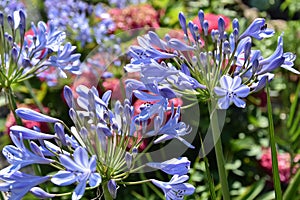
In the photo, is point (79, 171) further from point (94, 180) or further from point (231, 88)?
point (231, 88)

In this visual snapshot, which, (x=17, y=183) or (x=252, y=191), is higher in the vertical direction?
(x=17, y=183)

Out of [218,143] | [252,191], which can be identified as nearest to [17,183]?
[218,143]

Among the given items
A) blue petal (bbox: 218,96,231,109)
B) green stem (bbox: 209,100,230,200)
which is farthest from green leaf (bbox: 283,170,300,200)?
blue petal (bbox: 218,96,231,109)

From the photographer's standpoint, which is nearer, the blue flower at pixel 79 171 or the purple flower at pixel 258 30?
the blue flower at pixel 79 171

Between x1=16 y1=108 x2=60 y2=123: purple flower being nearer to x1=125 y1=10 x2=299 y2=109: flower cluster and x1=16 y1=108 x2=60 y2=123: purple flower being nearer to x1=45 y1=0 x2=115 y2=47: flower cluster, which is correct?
x1=125 y1=10 x2=299 y2=109: flower cluster

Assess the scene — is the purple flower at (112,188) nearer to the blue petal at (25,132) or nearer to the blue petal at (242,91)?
the blue petal at (25,132)

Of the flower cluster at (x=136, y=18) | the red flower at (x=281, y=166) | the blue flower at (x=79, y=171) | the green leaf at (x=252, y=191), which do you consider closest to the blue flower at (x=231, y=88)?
the blue flower at (x=79, y=171)
